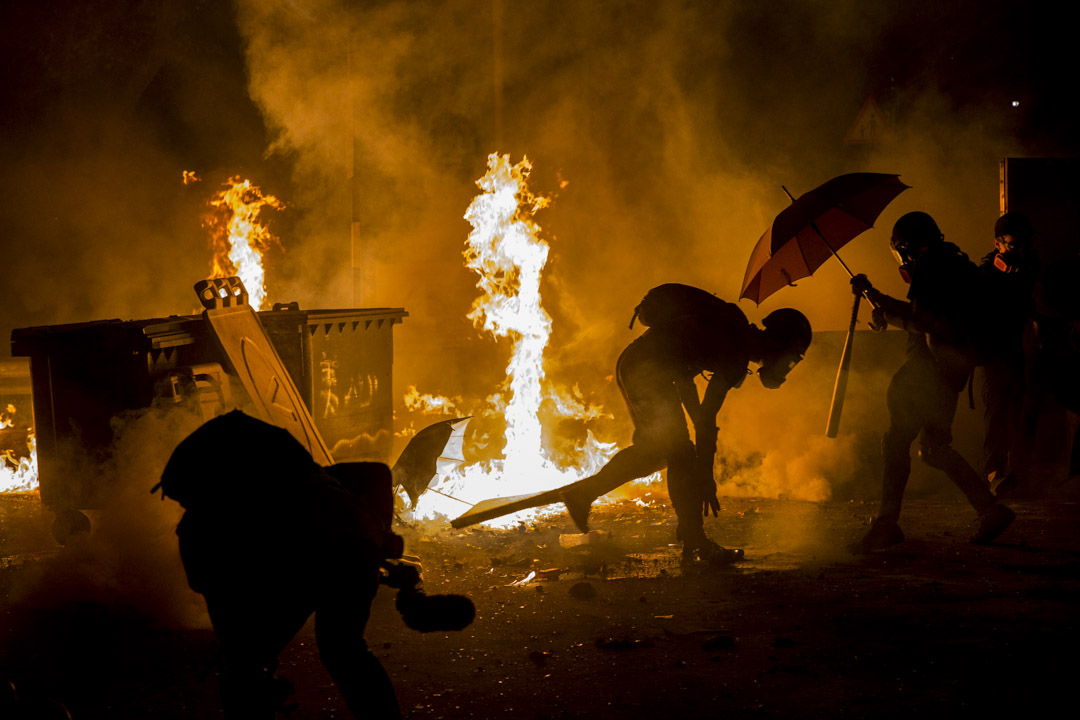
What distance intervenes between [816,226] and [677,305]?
1.19 meters

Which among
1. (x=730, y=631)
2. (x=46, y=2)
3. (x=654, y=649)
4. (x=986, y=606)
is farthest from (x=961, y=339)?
(x=46, y=2)

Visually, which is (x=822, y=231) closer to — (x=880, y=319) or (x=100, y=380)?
(x=880, y=319)

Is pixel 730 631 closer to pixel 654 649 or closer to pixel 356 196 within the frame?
pixel 654 649

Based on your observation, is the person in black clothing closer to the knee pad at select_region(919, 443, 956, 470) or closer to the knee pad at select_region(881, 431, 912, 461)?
the knee pad at select_region(919, 443, 956, 470)

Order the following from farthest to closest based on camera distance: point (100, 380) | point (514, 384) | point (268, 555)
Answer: point (514, 384)
point (100, 380)
point (268, 555)

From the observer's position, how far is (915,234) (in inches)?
232

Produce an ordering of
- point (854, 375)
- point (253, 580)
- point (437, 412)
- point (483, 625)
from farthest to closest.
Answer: point (437, 412), point (854, 375), point (483, 625), point (253, 580)

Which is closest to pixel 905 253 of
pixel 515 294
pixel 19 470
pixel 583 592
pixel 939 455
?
pixel 939 455

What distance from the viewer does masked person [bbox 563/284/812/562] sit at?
572 cm

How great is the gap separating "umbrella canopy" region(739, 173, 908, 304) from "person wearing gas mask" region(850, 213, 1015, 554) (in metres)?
0.29

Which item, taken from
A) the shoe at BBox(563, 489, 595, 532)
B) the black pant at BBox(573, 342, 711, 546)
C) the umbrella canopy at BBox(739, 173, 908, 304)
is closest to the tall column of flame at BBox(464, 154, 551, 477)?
the shoe at BBox(563, 489, 595, 532)

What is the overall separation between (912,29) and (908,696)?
38.0 feet

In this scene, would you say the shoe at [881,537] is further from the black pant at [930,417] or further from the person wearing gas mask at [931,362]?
the black pant at [930,417]

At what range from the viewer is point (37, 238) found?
15.4 meters
